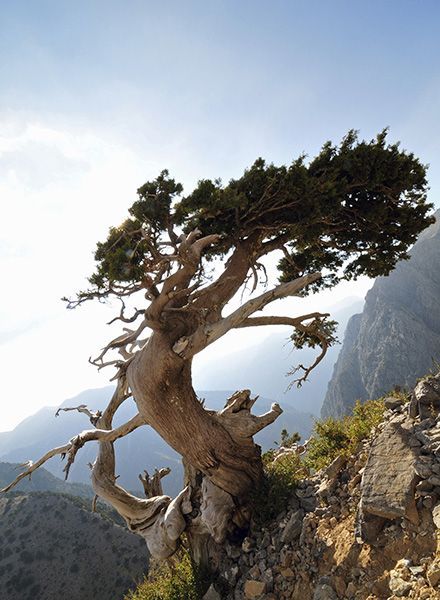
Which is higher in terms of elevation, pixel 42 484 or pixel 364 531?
pixel 364 531

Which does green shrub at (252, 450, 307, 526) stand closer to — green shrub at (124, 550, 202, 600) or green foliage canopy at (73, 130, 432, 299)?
green shrub at (124, 550, 202, 600)

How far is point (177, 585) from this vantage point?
790 cm

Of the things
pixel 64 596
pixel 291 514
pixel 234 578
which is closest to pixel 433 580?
pixel 291 514

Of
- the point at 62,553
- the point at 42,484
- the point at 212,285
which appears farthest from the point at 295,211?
the point at 42,484

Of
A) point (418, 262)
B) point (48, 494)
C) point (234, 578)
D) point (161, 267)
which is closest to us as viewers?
point (234, 578)

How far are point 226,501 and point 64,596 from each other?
243 feet

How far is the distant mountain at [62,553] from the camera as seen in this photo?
6047 cm

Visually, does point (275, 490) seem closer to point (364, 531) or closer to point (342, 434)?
point (342, 434)

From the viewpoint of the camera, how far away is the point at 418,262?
375 feet

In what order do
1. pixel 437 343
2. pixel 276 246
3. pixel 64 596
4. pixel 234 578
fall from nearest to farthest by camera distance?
1. pixel 234 578
2. pixel 276 246
3. pixel 64 596
4. pixel 437 343

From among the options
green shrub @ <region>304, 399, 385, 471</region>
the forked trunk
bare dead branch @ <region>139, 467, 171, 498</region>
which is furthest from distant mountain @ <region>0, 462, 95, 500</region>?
green shrub @ <region>304, 399, 385, 471</region>

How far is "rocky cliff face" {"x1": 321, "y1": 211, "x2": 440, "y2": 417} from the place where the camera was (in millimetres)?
95312

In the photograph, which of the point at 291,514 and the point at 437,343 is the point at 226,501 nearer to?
the point at 291,514

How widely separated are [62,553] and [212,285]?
84.4 m
